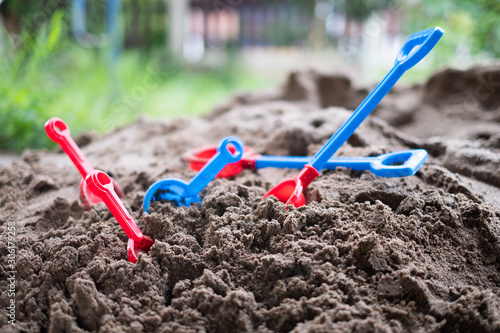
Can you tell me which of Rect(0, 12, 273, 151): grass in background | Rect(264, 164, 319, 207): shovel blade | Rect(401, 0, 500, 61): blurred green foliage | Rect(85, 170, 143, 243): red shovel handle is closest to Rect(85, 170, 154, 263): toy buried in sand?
Rect(85, 170, 143, 243): red shovel handle

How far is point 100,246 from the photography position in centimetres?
105

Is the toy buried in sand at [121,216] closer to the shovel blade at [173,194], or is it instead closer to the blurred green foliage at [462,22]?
the shovel blade at [173,194]

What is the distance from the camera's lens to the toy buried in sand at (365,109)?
44.0 inches

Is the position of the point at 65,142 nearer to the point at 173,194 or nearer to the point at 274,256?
the point at 173,194

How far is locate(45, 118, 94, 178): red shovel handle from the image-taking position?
47.9 inches

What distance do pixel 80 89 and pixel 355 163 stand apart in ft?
9.73

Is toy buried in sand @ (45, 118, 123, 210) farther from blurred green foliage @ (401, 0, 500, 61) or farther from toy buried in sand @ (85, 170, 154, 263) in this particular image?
blurred green foliage @ (401, 0, 500, 61)

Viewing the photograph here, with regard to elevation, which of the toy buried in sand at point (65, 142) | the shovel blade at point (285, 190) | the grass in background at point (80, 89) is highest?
the grass in background at point (80, 89)

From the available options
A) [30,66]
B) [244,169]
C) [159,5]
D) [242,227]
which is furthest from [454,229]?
[159,5]

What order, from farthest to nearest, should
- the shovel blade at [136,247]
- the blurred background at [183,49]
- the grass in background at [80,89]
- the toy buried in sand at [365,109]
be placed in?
the blurred background at [183,49], the grass in background at [80,89], the toy buried in sand at [365,109], the shovel blade at [136,247]

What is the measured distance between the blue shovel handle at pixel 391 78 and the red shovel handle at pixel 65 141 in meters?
0.67

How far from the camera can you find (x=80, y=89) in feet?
11.7

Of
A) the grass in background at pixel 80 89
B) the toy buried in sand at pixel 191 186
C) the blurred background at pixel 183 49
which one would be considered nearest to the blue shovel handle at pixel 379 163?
the toy buried in sand at pixel 191 186

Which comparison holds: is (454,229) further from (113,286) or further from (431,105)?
(431,105)
